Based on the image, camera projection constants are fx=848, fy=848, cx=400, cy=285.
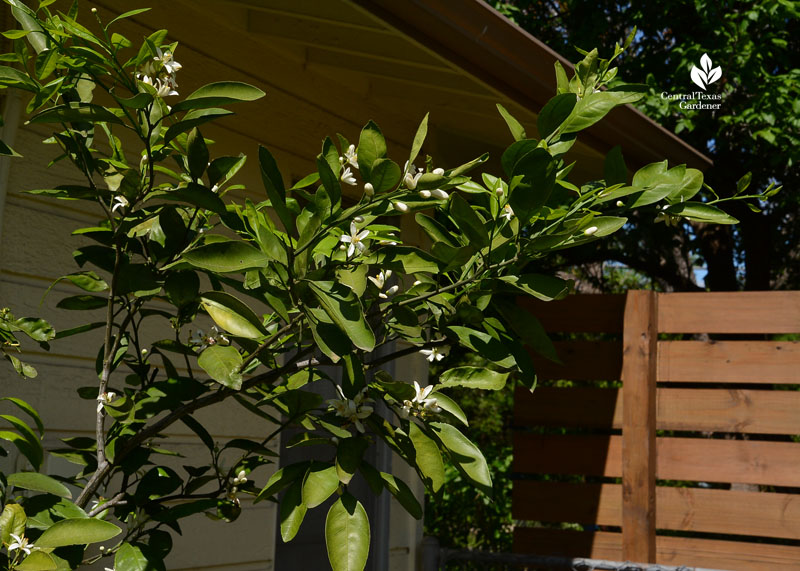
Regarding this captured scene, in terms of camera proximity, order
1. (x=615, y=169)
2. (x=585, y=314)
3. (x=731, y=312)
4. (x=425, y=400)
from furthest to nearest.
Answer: (x=585, y=314), (x=731, y=312), (x=615, y=169), (x=425, y=400)

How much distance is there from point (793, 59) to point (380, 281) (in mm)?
6519

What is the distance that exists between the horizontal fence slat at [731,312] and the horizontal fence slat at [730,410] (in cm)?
31

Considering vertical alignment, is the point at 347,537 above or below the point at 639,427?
below

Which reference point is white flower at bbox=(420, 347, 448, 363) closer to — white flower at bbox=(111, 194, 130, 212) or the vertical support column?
white flower at bbox=(111, 194, 130, 212)

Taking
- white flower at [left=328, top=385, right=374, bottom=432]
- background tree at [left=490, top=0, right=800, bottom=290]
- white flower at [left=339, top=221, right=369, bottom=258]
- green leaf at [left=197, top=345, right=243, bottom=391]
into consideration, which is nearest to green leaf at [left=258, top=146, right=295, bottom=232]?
white flower at [left=339, top=221, right=369, bottom=258]

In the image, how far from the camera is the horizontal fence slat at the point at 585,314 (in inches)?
174

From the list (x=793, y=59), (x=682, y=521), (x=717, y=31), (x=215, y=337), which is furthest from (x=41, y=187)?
(x=793, y=59)

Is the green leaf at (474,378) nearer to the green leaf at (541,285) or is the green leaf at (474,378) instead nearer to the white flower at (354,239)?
the green leaf at (541,285)

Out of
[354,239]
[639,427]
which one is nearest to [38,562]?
[354,239]

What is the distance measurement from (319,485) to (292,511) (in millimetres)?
98

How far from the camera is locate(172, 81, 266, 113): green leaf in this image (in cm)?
146

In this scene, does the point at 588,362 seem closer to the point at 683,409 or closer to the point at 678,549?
the point at 683,409

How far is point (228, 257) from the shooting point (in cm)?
143

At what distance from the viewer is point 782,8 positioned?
5.89m
